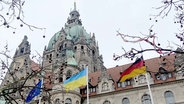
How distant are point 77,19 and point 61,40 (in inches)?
591

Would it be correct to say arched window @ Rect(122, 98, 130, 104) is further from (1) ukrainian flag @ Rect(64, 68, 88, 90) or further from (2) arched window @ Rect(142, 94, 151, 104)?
(1) ukrainian flag @ Rect(64, 68, 88, 90)

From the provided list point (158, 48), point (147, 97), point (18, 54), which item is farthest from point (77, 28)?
point (158, 48)

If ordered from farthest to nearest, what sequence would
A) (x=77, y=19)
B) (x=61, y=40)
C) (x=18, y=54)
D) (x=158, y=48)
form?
(x=77, y=19), (x=61, y=40), (x=18, y=54), (x=158, y=48)

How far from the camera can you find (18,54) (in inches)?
2259

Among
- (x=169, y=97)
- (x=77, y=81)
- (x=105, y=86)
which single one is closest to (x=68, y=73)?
(x=105, y=86)

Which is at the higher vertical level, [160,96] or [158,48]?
[160,96]

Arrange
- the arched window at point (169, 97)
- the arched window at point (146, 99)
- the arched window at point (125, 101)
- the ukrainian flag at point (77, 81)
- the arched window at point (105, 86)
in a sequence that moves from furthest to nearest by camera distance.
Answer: the arched window at point (105, 86)
the arched window at point (125, 101)
the arched window at point (146, 99)
the arched window at point (169, 97)
the ukrainian flag at point (77, 81)

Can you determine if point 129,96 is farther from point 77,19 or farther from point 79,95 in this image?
point 77,19

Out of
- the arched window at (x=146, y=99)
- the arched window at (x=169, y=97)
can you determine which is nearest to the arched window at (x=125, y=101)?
the arched window at (x=146, y=99)

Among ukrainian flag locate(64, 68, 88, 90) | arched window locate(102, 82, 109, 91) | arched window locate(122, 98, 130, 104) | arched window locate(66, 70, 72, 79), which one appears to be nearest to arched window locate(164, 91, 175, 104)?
arched window locate(122, 98, 130, 104)

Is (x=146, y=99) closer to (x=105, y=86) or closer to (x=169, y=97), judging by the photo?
(x=169, y=97)

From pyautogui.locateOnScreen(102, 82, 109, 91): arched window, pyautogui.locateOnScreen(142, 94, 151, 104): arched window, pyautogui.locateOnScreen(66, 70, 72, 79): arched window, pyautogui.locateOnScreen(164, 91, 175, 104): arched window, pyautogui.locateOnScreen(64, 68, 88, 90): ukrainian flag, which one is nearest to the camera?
pyautogui.locateOnScreen(64, 68, 88, 90): ukrainian flag

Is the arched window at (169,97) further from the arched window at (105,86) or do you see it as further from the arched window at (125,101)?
the arched window at (105,86)

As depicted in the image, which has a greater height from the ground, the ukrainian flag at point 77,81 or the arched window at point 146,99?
the ukrainian flag at point 77,81
